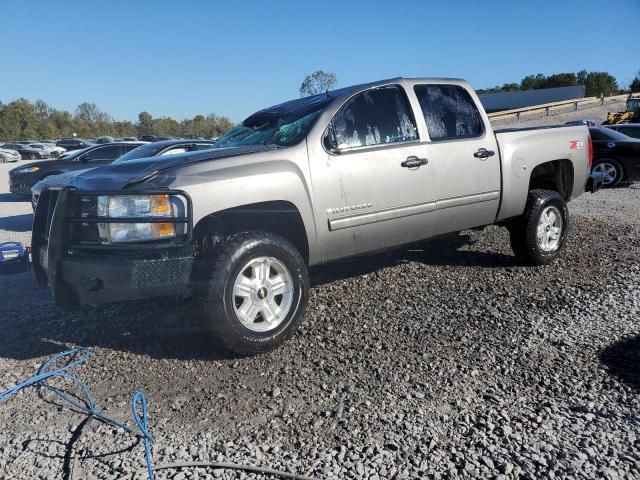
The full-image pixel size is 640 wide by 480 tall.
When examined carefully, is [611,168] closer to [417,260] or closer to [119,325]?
[417,260]

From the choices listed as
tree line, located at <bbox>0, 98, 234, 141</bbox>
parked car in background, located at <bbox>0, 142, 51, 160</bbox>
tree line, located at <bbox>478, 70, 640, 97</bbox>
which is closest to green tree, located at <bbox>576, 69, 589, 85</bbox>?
tree line, located at <bbox>478, 70, 640, 97</bbox>

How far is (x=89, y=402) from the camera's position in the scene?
10.3 feet

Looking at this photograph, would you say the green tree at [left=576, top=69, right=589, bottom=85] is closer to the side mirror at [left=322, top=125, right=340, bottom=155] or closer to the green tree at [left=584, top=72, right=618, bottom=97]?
the green tree at [left=584, top=72, right=618, bottom=97]

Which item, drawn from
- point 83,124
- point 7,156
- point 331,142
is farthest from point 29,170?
point 83,124

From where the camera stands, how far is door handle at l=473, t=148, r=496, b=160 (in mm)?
5004

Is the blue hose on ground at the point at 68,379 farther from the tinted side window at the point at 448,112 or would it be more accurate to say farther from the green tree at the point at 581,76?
the green tree at the point at 581,76

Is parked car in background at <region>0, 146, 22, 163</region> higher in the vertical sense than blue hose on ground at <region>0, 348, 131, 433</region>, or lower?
higher

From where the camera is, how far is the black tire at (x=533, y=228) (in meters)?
5.48

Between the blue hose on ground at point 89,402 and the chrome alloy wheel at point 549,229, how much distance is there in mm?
4171

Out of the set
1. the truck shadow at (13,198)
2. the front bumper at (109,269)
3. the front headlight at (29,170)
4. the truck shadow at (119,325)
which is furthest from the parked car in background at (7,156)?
the front bumper at (109,269)

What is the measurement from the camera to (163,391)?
10.8ft

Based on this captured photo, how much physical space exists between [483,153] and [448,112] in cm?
51

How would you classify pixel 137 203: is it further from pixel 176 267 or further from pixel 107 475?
pixel 107 475

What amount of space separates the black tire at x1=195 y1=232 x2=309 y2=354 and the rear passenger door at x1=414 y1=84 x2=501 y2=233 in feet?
5.42
